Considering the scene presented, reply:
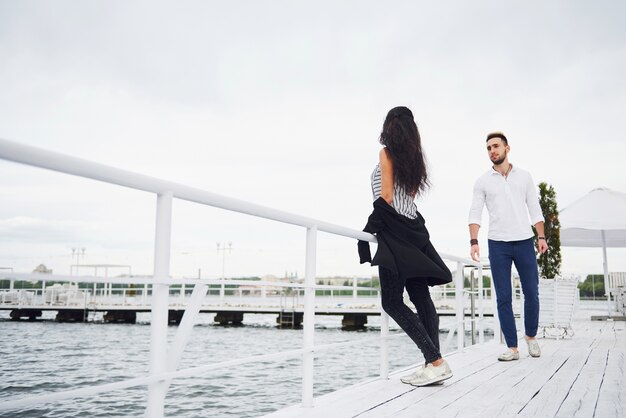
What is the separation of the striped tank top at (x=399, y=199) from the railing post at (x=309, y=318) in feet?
1.38

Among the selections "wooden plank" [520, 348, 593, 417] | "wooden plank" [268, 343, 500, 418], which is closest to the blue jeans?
"wooden plank" [520, 348, 593, 417]

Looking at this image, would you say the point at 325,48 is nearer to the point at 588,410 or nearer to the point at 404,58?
the point at 404,58

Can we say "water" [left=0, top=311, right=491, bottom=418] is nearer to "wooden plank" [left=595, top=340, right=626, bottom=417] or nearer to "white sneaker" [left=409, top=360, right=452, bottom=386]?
"white sneaker" [left=409, top=360, right=452, bottom=386]

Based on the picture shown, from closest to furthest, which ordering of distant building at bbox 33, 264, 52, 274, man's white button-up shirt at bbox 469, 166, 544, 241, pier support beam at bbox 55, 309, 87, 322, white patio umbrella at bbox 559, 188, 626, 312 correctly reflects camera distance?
distant building at bbox 33, 264, 52, 274 → man's white button-up shirt at bbox 469, 166, 544, 241 → white patio umbrella at bbox 559, 188, 626, 312 → pier support beam at bbox 55, 309, 87, 322

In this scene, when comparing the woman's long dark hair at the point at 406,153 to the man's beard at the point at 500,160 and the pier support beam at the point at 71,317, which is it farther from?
the pier support beam at the point at 71,317

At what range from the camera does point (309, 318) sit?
1929 millimetres

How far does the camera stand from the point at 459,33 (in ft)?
48.7

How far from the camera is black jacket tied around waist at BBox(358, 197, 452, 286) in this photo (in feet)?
6.93

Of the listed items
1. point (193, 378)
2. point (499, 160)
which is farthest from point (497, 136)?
point (193, 378)

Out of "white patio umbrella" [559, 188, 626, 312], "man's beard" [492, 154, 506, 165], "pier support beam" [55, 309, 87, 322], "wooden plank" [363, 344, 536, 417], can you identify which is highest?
"white patio umbrella" [559, 188, 626, 312]

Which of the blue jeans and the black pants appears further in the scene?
the blue jeans

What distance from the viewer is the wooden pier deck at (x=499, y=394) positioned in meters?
1.76

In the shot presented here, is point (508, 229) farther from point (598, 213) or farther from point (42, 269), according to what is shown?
point (598, 213)

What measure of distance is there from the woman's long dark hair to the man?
1055 mm
